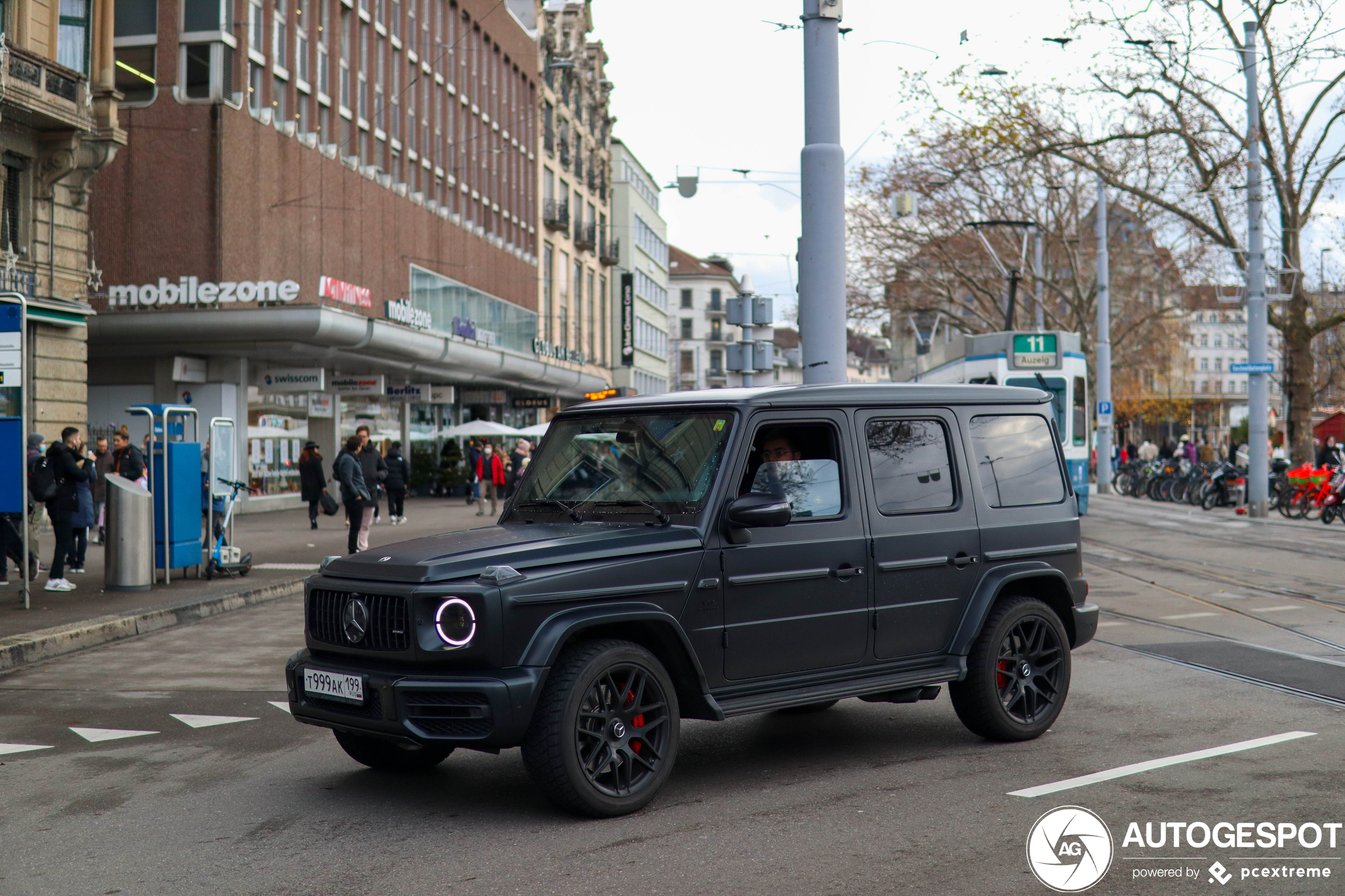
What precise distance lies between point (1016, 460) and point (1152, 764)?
1.71 meters

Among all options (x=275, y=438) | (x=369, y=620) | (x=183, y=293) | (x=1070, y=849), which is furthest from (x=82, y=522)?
(x=275, y=438)

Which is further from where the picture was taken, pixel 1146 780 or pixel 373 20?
pixel 373 20

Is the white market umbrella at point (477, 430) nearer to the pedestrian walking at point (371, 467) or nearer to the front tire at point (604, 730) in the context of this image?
the pedestrian walking at point (371, 467)

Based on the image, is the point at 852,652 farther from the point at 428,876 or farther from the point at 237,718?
the point at 237,718

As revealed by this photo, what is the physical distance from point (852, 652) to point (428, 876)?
7.58 ft

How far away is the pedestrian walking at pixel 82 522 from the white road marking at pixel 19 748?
776 cm

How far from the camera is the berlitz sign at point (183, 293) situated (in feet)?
94.0

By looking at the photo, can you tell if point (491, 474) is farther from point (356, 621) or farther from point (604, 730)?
point (604, 730)

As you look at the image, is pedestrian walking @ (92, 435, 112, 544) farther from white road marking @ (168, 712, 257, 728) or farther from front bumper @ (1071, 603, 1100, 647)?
front bumper @ (1071, 603, 1100, 647)

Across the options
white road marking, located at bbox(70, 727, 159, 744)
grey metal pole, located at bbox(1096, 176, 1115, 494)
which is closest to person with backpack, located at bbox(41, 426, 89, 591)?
white road marking, located at bbox(70, 727, 159, 744)

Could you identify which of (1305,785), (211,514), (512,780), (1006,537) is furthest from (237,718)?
(211,514)

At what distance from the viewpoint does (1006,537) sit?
272 inches

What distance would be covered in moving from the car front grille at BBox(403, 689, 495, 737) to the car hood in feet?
1.46

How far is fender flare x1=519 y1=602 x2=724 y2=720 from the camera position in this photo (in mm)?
5203
